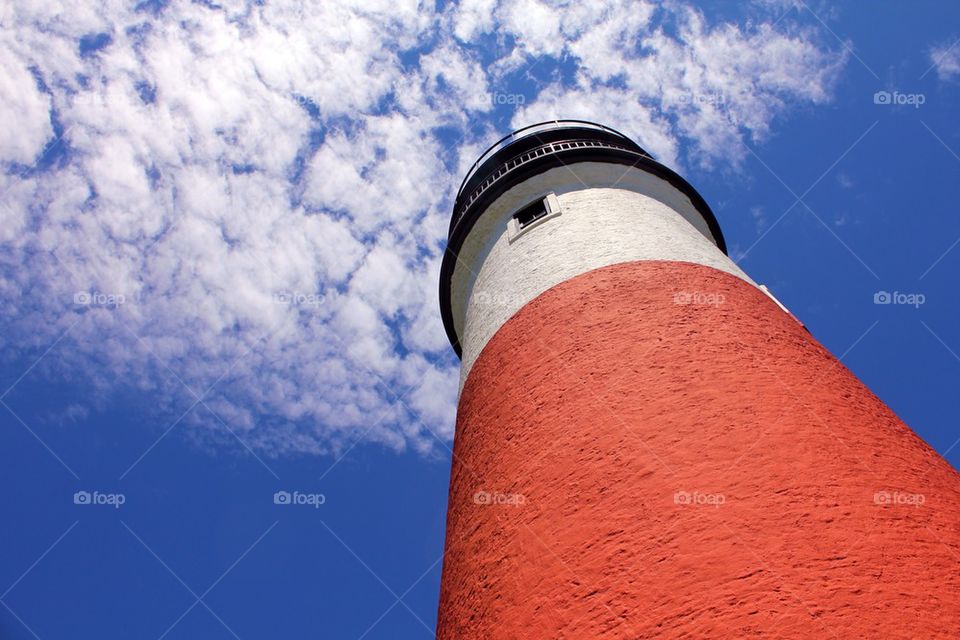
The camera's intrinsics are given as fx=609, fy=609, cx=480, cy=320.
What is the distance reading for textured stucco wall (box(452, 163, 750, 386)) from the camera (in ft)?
21.6

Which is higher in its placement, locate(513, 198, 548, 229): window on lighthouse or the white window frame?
locate(513, 198, 548, 229): window on lighthouse

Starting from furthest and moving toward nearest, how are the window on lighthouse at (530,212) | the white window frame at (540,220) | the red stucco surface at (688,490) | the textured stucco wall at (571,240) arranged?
the window on lighthouse at (530,212)
the white window frame at (540,220)
the textured stucco wall at (571,240)
the red stucco surface at (688,490)

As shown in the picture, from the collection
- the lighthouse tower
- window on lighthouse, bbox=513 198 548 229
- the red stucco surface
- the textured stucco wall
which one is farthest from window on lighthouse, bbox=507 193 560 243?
the red stucco surface

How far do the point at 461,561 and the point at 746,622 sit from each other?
2.34 meters

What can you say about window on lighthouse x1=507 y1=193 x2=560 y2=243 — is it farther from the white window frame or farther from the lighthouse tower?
the lighthouse tower

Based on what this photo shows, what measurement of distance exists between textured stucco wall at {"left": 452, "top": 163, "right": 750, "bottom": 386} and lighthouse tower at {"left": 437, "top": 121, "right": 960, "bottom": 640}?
0.06 m

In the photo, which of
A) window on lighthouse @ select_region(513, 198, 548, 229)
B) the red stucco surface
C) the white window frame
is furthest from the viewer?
window on lighthouse @ select_region(513, 198, 548, 229)

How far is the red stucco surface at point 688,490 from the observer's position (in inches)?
111

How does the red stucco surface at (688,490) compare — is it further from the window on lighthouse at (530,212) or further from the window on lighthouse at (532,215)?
the window on lighthouse at (530,212)

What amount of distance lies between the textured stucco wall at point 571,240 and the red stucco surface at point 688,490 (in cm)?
81

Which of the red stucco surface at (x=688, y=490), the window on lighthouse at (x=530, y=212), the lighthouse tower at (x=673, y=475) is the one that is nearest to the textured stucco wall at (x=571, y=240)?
the lighthouse tower at (x=673, y=475)

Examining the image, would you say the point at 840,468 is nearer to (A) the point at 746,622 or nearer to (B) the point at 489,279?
(A) the point at 746,622

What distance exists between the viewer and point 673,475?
11.8 feet

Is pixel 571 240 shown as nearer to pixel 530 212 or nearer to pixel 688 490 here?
pixel 530 212
